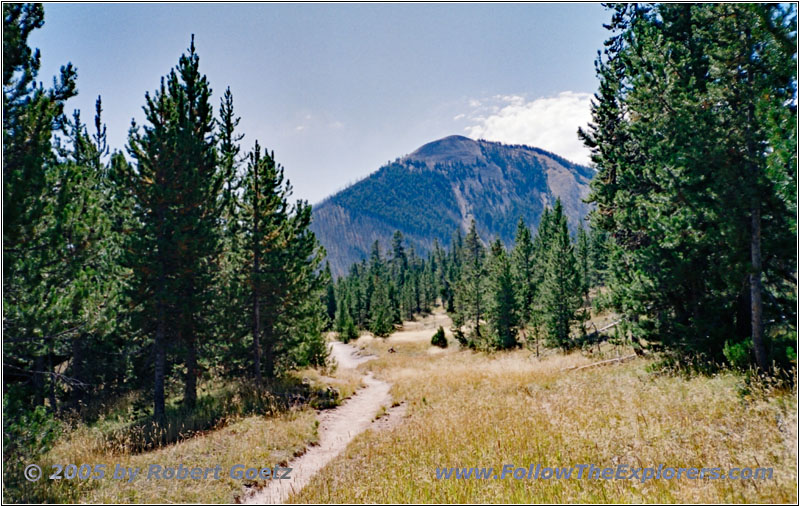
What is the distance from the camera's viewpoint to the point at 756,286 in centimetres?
902

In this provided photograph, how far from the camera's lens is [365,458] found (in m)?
8.78

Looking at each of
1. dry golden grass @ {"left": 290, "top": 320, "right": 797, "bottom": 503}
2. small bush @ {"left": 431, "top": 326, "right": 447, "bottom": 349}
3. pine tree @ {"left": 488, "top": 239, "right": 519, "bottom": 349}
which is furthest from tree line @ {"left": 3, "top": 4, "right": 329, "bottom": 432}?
small bush @ {"left": 431, "top": 326, "right": 447, "bottom": 349}

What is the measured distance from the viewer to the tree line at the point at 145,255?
778 centimetres

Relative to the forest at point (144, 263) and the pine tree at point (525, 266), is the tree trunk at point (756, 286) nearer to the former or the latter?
the forest at point (144, 263)

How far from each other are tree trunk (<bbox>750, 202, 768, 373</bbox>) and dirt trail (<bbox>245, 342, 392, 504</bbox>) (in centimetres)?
1120

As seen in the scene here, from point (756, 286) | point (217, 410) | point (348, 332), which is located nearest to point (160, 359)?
point (217, 410)

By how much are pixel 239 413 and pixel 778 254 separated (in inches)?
678

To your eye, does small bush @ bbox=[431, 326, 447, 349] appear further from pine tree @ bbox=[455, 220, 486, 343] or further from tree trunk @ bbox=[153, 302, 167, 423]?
tree trunk @ bbox=[153, 302, 167, 423]

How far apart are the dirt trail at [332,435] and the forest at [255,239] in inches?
77.4

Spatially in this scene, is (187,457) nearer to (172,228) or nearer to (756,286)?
(172,228)

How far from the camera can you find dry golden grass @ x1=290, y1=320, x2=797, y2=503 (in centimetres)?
543

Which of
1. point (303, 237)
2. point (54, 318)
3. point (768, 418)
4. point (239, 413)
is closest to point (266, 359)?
point (239, 413)

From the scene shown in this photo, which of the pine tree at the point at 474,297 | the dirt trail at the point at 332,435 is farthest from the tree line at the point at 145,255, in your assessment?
the pine tree at the point at 474,297

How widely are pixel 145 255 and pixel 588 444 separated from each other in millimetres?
14572
